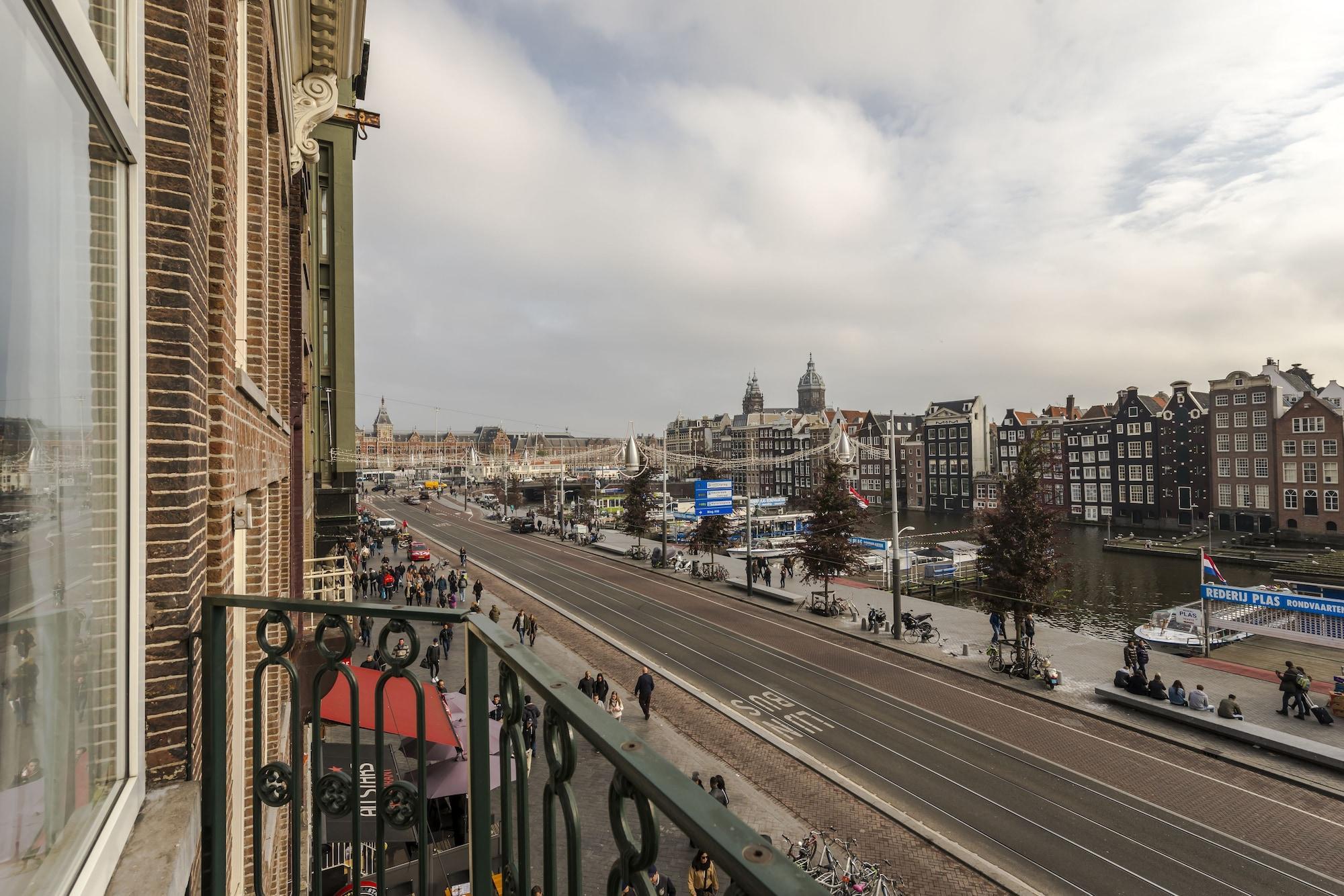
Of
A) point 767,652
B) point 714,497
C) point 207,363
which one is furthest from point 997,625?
point 207,363

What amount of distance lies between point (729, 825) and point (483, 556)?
47857 mm

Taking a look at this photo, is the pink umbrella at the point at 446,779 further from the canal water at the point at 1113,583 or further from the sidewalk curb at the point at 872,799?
the canal water at the point at 1113,583

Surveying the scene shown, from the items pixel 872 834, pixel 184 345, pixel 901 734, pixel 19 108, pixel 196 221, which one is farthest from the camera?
pixel 901 734

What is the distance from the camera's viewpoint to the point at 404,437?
179000 mm

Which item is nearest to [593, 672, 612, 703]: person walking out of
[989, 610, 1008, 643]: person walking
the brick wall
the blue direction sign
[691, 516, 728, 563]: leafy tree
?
the brick wall

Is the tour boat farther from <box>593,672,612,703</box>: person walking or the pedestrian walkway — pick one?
<box>593,672,612,703</box>: person walking

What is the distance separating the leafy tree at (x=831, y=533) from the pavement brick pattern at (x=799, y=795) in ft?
37.0

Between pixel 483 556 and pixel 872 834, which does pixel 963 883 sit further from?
pixel 483 556

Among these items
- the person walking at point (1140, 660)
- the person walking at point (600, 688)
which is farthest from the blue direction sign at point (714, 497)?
the person walking at point (1140, 660)

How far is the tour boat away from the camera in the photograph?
25609 mm

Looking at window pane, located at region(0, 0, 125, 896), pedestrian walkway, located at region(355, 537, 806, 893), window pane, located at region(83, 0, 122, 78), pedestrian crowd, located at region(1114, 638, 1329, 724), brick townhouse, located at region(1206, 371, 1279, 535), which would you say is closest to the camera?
window pane, located at region(0, 0, 125, 896)

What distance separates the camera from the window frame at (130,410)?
2.06 meters

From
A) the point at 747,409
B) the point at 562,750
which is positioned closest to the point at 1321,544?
the point at 562,750

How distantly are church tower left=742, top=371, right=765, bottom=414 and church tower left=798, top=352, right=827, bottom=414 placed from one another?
10.3 meters
